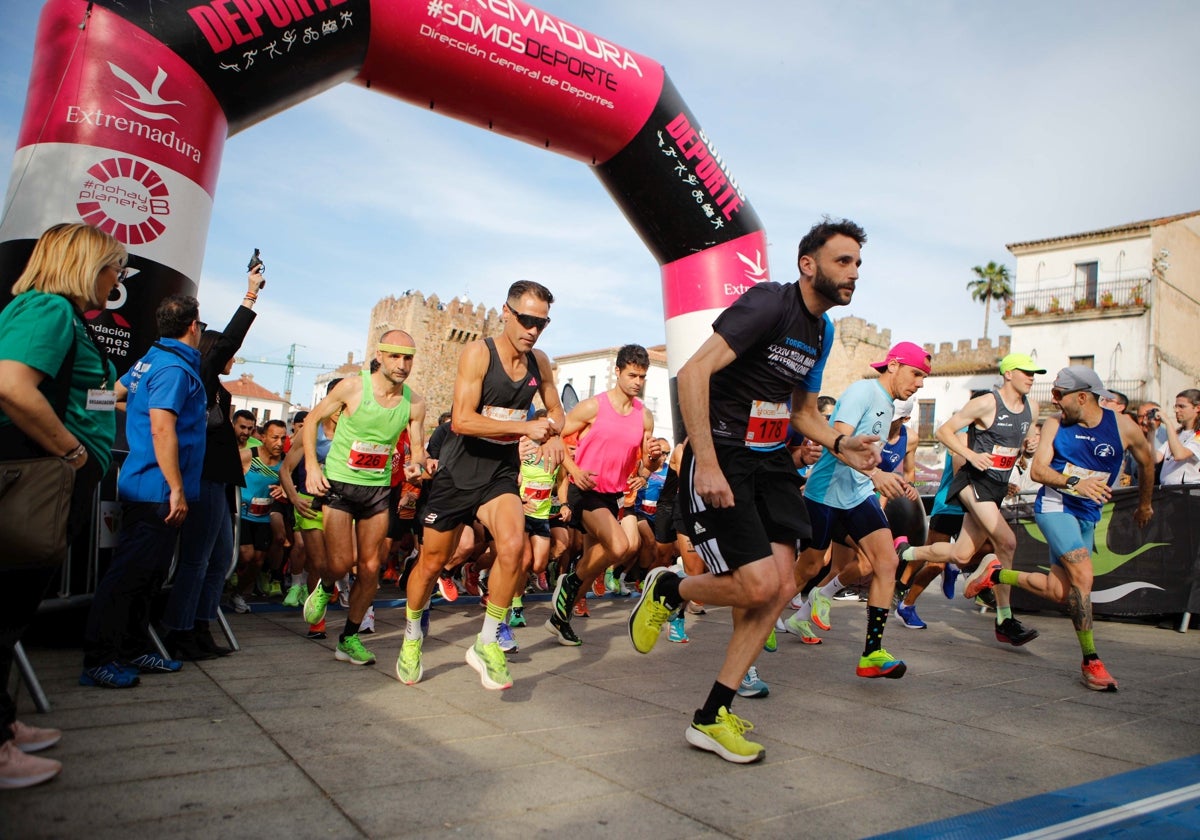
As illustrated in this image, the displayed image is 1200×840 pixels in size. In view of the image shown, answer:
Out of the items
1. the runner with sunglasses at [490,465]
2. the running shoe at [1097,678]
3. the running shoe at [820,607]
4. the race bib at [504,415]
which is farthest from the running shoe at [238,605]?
the running shoe at [1097,678]

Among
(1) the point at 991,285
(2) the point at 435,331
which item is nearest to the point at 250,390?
(2) the point at 435,331

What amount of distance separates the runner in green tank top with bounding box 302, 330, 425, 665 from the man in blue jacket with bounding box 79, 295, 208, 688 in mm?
937

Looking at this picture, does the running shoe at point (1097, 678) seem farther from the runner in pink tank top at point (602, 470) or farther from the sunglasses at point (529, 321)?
the sunglasses at point (529, 321)

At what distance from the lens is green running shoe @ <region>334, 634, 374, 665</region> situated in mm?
4859

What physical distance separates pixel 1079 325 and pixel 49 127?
41717mm

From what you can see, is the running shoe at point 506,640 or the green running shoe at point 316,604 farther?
the green running shoe at point 316,604

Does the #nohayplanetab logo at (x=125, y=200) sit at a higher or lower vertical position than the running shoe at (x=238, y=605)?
higher

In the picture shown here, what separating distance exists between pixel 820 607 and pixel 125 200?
612 cm

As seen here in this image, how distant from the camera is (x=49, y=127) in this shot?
5.43 meters

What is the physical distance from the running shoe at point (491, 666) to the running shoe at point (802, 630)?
2970 millimetres

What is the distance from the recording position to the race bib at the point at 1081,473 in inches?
210

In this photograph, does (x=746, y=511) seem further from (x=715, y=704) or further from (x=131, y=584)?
(x=131, y=584)

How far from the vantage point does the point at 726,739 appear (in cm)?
322

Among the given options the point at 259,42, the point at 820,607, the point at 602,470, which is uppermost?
the point at 259,42
